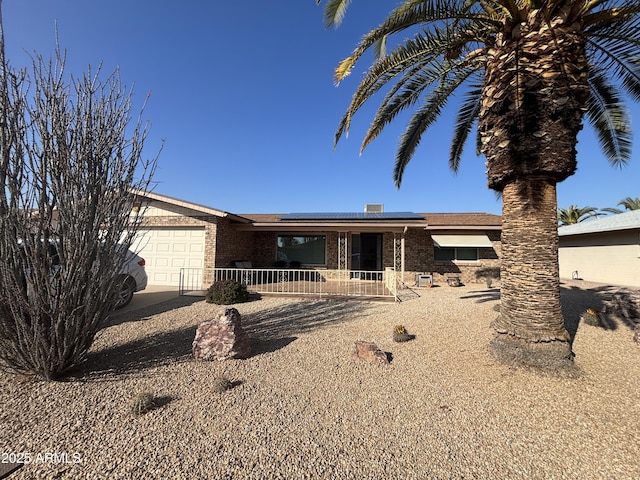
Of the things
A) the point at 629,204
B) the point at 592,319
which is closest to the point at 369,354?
the point at 592,319

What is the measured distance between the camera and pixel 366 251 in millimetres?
15539

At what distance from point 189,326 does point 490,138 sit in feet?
25.2

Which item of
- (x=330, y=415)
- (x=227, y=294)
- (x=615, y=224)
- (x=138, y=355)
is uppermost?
(x=615, y=224)

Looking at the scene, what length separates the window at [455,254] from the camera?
14.4 meters

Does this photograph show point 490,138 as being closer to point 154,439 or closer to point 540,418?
point 540,418

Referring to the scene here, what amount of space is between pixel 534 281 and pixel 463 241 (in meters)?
9.64

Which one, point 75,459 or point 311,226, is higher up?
point 311,226

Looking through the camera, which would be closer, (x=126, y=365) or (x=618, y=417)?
(x=618, y=417)

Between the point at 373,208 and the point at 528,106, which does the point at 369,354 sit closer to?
the point at 528,106

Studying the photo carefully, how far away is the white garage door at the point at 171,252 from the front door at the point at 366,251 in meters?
7.89

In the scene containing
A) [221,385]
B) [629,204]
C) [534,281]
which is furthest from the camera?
[629,204]

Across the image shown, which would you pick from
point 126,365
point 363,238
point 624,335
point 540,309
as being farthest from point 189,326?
point 363,238

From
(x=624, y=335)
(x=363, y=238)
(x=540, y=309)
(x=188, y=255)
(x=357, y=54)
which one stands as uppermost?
(x=357, y=54)

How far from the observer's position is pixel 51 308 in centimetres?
367
